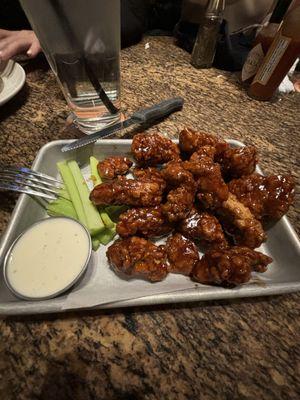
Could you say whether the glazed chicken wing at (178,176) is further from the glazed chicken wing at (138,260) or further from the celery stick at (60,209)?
the celery stick at (60,209)

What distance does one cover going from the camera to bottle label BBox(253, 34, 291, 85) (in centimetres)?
185

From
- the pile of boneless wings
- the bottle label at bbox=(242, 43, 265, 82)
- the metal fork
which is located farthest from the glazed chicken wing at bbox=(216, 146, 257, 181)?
the bottle label at bbox=(242, 43, 265, 82)

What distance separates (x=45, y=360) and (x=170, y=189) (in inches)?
36.1

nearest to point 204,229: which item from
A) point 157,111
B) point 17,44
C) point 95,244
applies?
point 95,244

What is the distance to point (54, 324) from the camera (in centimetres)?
102

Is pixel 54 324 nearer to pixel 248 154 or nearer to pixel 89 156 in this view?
pixel 89 156

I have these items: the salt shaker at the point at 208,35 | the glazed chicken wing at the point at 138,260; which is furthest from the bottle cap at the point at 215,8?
the glazed chicken wing at the point at 138,260

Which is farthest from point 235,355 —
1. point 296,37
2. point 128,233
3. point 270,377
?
point 296,37

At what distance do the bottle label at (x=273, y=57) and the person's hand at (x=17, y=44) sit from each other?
196 cm

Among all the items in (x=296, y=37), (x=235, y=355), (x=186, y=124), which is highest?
(x=296, y=37)

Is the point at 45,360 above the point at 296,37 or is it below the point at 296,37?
below

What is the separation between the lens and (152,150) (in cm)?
150

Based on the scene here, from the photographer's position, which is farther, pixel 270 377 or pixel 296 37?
pixel 296 37

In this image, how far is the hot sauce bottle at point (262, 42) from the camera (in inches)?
82.4
